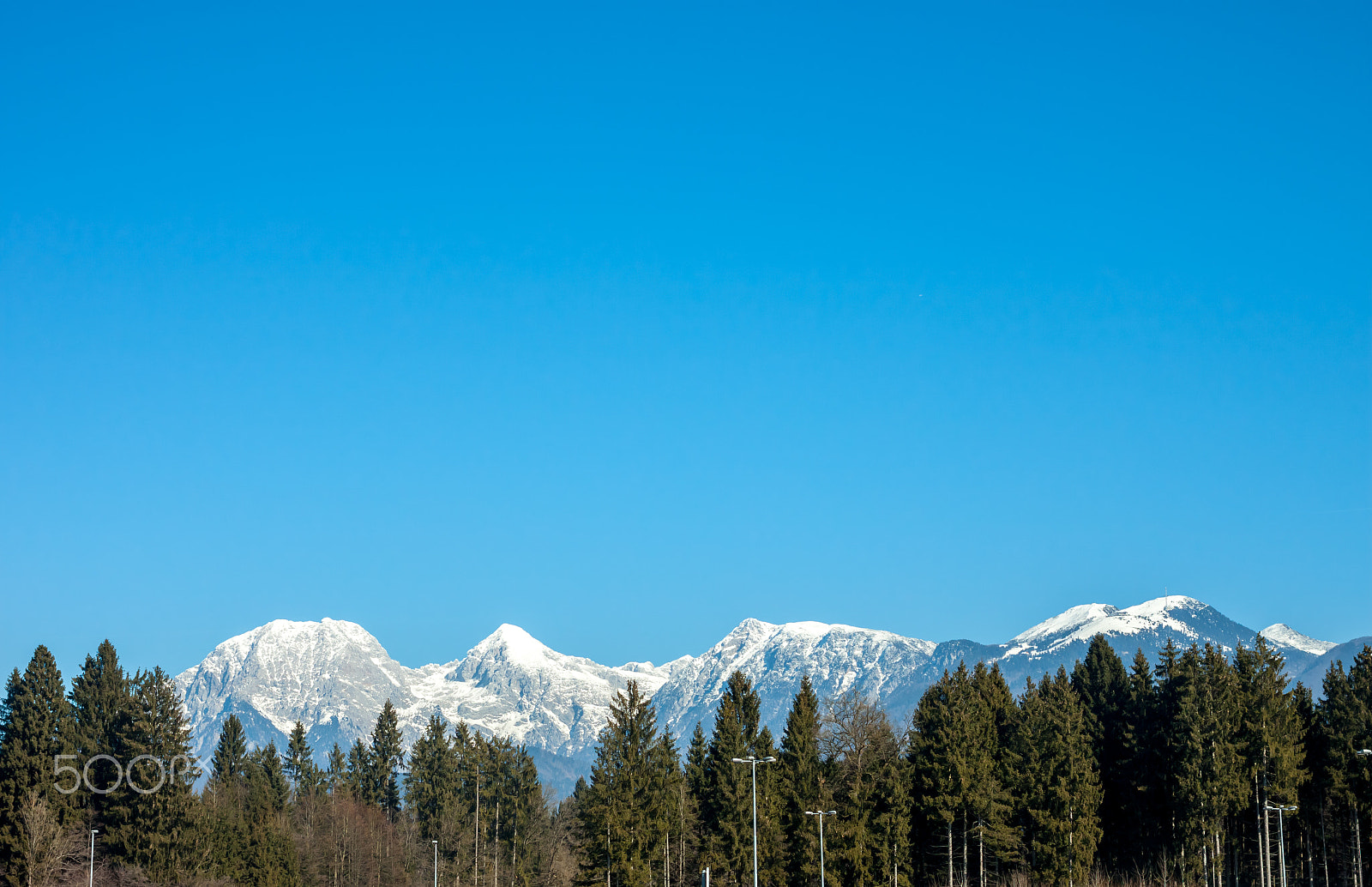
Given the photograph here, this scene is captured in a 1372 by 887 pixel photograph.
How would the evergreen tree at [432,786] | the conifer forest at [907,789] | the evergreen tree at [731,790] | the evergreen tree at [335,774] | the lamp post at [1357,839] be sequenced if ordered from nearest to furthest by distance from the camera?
1. the lamp post at [1357,839]
2. the conifer forest at [907,789]
3. the evergreen tree at [731,790]
4. the evergreen tree at [432,786]
5. the evergreen tree at [335,774]

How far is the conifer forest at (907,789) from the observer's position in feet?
259

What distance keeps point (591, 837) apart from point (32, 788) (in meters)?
38.4

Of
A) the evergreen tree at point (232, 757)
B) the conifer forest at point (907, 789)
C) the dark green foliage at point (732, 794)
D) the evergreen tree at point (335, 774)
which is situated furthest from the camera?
the evergreen tree at point (335, 774)

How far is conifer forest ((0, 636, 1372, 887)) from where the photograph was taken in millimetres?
79062

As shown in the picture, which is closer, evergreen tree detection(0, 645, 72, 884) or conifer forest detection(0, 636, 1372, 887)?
conifer forest detection(0, 636, 1372, 887)

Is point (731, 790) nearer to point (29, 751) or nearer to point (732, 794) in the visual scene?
point (732, 794)

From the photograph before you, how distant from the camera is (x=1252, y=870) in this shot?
284 feet

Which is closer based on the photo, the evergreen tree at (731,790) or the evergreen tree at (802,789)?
the evergreen tree at (802,789)

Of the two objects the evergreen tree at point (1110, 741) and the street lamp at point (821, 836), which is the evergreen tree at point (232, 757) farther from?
the evergreen tree at point (1110, 741)

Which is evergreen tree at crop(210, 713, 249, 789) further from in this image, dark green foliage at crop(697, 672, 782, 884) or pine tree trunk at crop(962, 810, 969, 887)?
pine tree trunk at crop(962, 810, 969, 887)

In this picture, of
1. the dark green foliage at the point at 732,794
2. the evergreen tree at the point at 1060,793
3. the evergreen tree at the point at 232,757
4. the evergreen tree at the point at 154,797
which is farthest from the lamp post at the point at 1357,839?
the evergreen tree at the point at 232,757

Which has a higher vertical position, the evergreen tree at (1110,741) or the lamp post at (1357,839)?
the evergreen tree at (1110,741)

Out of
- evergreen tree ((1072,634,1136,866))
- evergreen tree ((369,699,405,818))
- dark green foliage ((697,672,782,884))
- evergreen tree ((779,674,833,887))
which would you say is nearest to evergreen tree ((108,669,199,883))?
dark green foliage ((697,672,782,884))

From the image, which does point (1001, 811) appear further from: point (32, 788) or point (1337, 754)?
point (32, 788)
